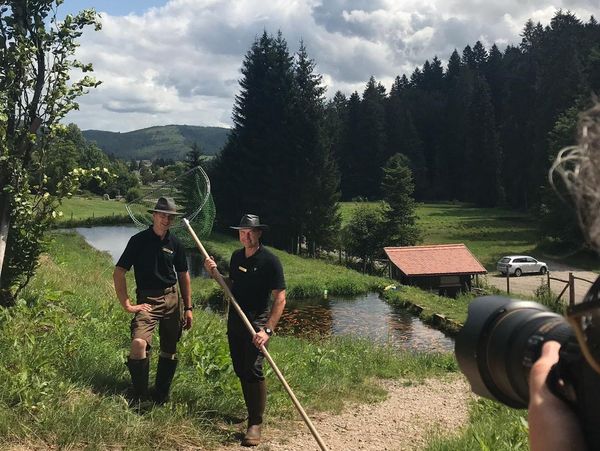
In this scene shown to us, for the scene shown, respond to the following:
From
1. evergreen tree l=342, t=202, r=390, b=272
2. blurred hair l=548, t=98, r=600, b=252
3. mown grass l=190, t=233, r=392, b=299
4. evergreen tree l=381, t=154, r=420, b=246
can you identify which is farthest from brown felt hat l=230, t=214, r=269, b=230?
evergreen tree l=381, t=154, r=420, b=246

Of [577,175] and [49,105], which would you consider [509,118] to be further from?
[577,175]

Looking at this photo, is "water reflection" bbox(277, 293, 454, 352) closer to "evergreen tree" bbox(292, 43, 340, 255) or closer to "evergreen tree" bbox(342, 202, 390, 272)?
A: "evergreen tree" bbox(342, 202, 390, 272)

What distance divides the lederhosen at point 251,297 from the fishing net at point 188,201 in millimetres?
1460

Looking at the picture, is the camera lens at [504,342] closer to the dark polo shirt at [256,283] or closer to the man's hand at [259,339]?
the man's hand at [259,339]

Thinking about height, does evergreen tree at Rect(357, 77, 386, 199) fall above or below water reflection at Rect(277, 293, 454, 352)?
above

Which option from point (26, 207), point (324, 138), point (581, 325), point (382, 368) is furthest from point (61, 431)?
point (324, 138)

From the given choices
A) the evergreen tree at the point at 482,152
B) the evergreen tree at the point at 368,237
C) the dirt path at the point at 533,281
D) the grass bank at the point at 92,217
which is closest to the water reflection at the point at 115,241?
the grass bank at the point at 92,217

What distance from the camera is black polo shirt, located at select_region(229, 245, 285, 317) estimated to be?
18.6 ft

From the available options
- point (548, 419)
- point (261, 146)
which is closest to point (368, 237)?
point (261, 146)

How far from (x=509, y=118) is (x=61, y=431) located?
71.6m

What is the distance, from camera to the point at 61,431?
4.69 m

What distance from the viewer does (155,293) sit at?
592 centimetres

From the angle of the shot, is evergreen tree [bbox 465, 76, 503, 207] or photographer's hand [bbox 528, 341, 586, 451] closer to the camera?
photographer's hand [bbox 528, 341, 586, 451]

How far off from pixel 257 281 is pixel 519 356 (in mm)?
4418
